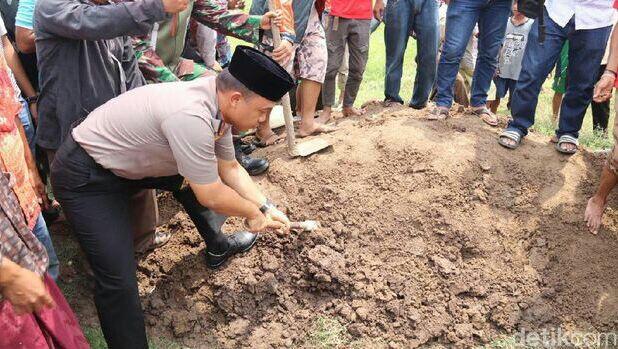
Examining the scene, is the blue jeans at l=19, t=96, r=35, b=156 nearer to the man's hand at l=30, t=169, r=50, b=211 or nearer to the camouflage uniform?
the man's hand at l=30, t=169, r=50, b=211

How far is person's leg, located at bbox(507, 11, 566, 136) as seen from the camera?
3.76m

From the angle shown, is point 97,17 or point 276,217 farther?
point 276,217

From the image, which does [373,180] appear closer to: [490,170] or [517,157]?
[490,170]

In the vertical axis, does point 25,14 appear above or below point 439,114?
above

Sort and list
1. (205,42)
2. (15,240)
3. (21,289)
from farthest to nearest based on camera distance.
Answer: (205,42), (15,240), (21,289)

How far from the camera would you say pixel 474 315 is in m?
3.16

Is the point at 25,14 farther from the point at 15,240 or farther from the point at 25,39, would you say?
the point at 15,240

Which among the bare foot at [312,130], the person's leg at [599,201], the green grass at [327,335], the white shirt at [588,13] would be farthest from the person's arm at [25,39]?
the person's leg at [599,201]

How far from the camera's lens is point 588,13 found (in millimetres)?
3562

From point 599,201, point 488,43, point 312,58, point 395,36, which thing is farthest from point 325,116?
point 599,201

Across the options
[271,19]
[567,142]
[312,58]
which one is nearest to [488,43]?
[567,142]

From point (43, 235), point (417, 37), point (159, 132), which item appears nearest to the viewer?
point (159, 132)

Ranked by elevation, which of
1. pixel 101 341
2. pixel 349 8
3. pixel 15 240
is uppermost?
pixel 15 240

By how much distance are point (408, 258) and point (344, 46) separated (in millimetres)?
2089
